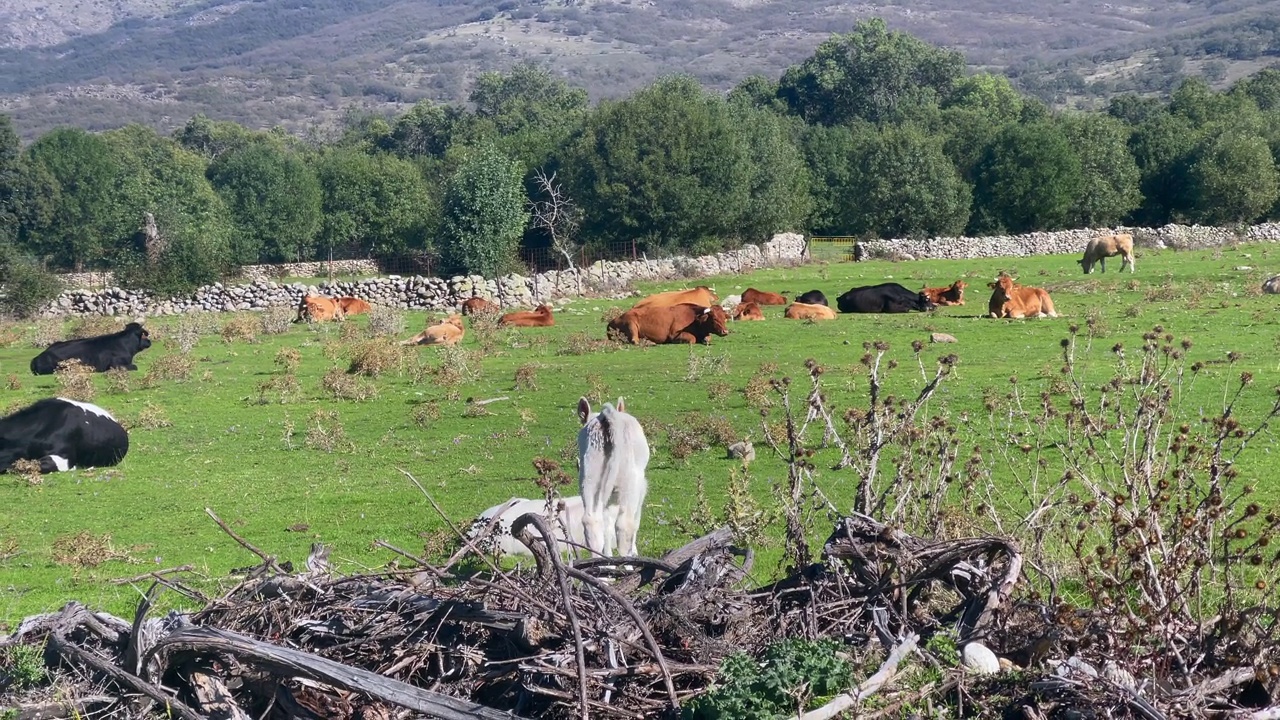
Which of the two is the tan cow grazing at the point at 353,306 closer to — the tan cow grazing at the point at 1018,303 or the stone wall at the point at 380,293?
the stone wall at the point at 380,293

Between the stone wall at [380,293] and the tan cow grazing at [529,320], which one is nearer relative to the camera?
the tan cow grazing at [529,320]

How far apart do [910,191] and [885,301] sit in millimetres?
35753

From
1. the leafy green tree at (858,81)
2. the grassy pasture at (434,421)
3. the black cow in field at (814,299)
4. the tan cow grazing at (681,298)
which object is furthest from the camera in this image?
the leafy green tree at (858,81)

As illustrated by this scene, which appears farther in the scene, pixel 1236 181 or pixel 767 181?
pixel 1236 181

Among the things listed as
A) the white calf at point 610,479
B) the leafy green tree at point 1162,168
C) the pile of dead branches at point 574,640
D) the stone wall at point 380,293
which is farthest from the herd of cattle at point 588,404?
the leafy green tree at point 1162,168

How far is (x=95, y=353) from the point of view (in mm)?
25906

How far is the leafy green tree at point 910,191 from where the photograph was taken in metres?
64.8

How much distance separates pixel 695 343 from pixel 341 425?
9912 millimetres

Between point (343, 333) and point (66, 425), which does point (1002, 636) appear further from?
point (343, 333)

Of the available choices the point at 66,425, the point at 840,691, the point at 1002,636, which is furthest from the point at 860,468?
the point at 66,425

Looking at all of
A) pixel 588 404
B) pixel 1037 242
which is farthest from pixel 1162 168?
pixel 588 404

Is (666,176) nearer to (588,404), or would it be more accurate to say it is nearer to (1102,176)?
(1102,176)

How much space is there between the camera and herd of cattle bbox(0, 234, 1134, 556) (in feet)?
32.1

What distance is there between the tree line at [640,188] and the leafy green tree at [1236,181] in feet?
0.38
